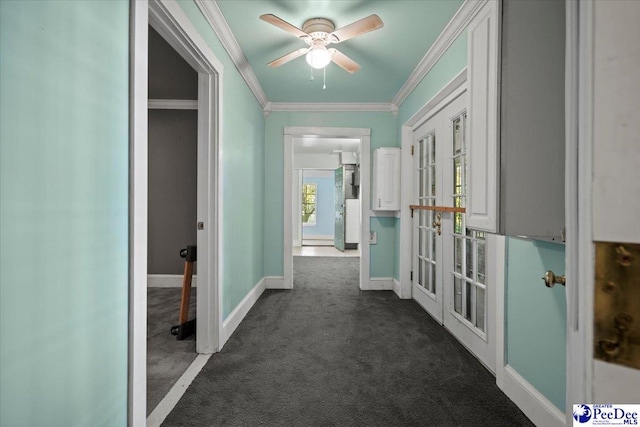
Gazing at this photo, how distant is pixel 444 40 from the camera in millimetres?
2350

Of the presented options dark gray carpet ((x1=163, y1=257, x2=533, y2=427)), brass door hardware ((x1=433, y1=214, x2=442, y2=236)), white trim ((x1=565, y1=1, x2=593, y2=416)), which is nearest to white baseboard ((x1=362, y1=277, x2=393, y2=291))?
dark gray carpet ((x1=163, y1=257, x2=533, y2=427))

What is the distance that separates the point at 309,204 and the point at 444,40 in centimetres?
815

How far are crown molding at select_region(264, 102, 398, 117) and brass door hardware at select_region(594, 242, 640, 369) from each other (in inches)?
147

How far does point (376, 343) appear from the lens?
2408mm

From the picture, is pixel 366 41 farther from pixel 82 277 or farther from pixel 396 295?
pixel 396 295

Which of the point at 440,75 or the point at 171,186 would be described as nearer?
the point at 440,75

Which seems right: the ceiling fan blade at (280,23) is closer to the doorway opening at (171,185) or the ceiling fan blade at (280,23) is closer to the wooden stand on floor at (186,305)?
the wooden stand on floor at (186,305)

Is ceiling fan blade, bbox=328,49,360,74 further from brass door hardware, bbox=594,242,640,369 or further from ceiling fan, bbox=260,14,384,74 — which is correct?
brass door hardware, bbox=594,242,640,369

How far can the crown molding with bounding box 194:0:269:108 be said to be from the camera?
1975 millimetres

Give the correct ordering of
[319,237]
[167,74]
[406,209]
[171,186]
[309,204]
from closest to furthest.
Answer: [167,74] < [406,209] < [171,186] < [319,237] < [309,204]

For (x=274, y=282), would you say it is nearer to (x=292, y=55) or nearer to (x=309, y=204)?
(x=292, y=55)

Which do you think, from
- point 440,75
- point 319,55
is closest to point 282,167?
point 319,55

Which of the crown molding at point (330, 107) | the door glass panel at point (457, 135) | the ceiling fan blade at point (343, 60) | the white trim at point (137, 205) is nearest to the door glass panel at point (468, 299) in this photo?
the door glass panel at point (457, 135)

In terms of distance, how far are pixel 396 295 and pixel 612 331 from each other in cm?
340
